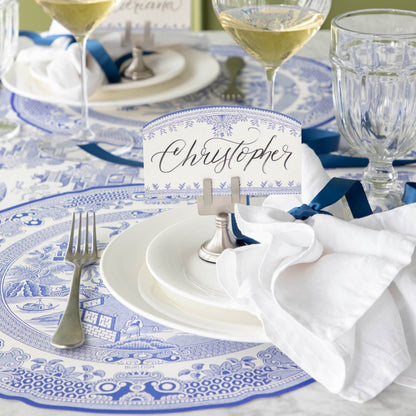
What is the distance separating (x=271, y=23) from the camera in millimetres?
1051

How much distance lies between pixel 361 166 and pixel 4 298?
0.63 m

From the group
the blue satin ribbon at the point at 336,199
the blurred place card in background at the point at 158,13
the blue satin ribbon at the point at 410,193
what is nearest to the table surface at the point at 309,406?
the blue satin ribbon at the point at 336,199

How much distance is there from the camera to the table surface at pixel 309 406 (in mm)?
612

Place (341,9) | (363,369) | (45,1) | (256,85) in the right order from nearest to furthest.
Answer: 1. (363,369)
2. (45,1)
3. (256,85)
4. (341,9)

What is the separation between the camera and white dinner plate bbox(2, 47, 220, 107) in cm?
135

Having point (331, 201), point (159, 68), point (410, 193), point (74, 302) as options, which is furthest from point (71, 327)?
point (159, 68)

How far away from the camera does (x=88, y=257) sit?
858mm

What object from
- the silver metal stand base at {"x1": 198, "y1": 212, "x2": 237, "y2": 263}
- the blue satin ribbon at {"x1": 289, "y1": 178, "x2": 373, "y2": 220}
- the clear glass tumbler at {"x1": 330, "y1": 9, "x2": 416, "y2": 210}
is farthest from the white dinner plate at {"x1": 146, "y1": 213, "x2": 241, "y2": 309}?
the clear glass tumbler at {"x1": 330, "y1": 9, "x2": 416, "y2": 210}

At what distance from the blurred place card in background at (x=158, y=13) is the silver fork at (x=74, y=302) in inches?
26.6

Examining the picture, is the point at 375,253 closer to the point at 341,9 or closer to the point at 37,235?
the point at 37,235

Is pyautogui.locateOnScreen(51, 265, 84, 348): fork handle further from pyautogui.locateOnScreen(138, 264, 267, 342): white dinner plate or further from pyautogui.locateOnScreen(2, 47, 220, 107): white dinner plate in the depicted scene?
pyautogui.locateOnScreen(2, 47, 220, 107): white dinner plate

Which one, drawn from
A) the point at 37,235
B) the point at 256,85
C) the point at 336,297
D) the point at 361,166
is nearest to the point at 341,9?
the point at 256,85

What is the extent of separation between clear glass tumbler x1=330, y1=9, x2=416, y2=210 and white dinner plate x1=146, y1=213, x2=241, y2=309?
0.24 m

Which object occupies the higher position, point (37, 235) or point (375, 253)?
point (375, 253)
